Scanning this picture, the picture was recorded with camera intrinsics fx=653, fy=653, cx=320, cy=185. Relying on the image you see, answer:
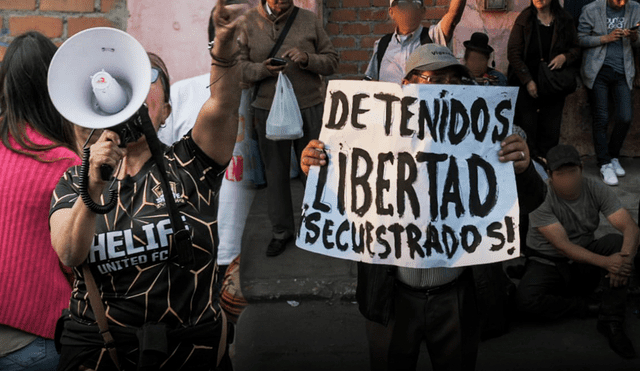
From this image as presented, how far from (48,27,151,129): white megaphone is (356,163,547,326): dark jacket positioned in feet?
3.90

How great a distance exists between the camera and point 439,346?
2.61 m

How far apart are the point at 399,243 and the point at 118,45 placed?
1.15 metres

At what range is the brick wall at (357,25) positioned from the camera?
629cm

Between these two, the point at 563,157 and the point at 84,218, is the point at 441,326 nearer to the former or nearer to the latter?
the point at 84,218

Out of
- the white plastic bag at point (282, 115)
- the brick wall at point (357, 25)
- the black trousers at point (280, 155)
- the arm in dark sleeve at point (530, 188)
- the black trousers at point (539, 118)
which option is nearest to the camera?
the arm in dark sleeve at point (530, 188)

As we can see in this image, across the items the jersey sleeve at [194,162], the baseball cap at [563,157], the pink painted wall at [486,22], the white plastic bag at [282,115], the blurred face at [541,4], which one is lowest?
the baseball cap at [563,157]

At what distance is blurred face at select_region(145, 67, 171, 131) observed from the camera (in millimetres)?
2594

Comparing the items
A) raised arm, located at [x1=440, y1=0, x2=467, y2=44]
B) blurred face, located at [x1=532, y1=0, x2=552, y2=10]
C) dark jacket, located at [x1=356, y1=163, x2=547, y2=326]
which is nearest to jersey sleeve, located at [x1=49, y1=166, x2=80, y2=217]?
dark jacket, located at [x1=356, y1=163, x2=547, y2=326]

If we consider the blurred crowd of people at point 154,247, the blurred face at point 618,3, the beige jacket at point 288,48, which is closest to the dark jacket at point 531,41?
the blurred face at point 618,3

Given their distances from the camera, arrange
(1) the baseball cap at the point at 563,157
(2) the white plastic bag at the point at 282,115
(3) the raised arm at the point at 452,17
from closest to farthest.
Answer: (1) the baseball cap at the point at 563,157 → (3) the raised arm at the point at 452,17 → (2) the white plastic bag at the point at 282,115

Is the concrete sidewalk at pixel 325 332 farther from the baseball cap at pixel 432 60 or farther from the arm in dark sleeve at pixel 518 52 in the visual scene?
the arm in dark sleeve at pixel 518 52

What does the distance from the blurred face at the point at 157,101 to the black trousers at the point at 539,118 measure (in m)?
3.79

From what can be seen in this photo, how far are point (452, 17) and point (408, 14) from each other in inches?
14.3

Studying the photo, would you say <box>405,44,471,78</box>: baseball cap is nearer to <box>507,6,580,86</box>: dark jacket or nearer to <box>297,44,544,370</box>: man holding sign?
<box>297,44,544,370</box>: man holding sign
